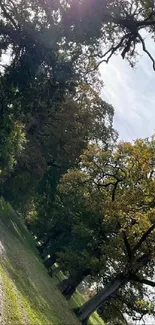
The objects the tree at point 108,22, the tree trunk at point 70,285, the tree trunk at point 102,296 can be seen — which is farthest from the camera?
the tree trunk at point 70,285

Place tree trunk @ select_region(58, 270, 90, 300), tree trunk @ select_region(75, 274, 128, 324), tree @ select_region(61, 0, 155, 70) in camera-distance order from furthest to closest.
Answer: tree trunk @ select_region(58, 270, 90, 300)
tree trunk @ select_region(75, 274, 128, 324)
tree @ select_region(61, 0, 155, 70)

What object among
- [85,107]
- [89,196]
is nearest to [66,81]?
[89,196]

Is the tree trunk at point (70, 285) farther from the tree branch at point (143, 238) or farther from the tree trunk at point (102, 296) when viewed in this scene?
the tree branch at point (143, 238)

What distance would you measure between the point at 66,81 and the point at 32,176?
16207 millimetres

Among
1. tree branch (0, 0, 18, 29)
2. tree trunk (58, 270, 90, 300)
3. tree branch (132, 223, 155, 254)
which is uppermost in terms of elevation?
tree branch (0, 0, 18, 29)

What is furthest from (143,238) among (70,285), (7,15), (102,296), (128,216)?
(7,15)

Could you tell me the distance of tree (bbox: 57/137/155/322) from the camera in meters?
29.2

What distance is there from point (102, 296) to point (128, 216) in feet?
23.0

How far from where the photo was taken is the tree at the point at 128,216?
29.2 meters

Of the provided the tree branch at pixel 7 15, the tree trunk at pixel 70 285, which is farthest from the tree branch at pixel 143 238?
the tree branch at pixel 7 15

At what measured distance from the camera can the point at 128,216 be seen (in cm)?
2873

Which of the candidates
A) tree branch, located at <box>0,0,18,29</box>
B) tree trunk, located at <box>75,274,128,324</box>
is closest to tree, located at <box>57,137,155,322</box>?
tree trunk, located at <box>75,274,128,324</box>

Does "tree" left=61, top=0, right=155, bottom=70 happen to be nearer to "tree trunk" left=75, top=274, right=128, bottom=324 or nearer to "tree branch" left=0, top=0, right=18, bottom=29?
"tree branch" left=0, top=0, right=18, bottom=29

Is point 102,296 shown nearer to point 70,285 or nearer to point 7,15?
point 70,285
